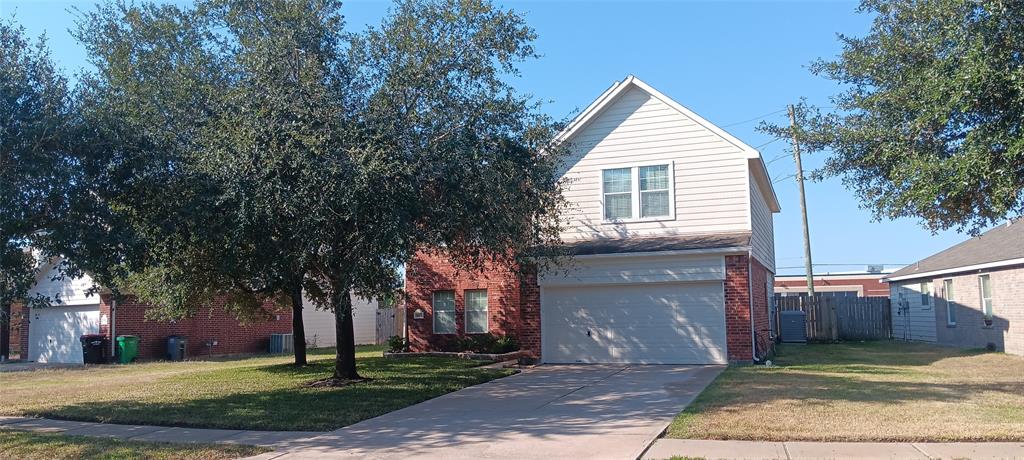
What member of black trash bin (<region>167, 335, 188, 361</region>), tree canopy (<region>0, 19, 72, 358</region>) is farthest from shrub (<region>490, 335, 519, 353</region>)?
black trash bin (<region>167, 335, 188, 361</region>)

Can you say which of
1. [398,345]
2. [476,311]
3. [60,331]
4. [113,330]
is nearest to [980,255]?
[476,311]

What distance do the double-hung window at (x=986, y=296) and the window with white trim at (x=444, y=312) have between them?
15201 millimetres

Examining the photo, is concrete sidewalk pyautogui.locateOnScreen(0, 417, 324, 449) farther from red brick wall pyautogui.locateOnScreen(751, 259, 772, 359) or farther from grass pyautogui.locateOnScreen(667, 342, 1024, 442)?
red brick wall pyautogui.locateOnScreen(751, 259, 772, 359)

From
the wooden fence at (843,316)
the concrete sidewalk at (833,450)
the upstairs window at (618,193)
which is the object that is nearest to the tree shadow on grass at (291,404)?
the concrete sidewalk at (833,450)

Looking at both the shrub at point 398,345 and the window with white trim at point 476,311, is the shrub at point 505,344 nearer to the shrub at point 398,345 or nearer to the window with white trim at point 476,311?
the window with white trim at point 476,311

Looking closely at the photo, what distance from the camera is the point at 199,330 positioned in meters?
27.4

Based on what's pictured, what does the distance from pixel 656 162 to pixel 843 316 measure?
13908 millimetres

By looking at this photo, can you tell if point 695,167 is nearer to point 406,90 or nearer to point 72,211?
point 406,90

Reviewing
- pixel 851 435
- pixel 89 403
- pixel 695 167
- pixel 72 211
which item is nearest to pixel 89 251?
pixel 72 211

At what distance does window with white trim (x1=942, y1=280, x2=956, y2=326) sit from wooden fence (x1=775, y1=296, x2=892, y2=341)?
3826 millimetres

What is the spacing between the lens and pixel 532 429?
1023cm

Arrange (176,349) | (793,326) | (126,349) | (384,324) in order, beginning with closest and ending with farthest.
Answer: (126,349) < (176,349) < (793,326) < (384,324)

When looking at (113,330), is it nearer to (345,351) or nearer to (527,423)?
(345,351)

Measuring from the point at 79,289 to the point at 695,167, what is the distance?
2090 centimetres
